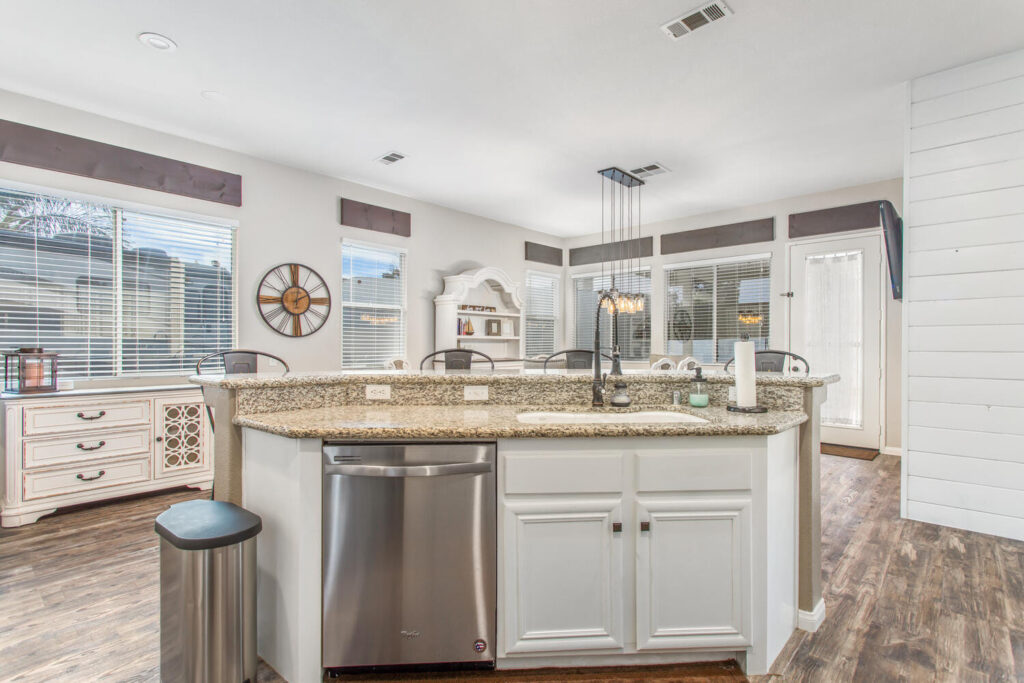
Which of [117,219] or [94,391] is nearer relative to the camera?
[94,391]

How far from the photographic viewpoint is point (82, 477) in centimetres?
332

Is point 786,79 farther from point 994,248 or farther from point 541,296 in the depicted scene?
point 541,296

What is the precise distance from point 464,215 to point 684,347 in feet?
10.9

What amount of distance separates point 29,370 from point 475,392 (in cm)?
304

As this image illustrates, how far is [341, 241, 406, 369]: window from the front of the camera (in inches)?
205

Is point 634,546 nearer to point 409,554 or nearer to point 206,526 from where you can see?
point 409,554

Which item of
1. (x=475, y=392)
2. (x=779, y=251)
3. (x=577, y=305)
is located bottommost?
(x=475, y=392)

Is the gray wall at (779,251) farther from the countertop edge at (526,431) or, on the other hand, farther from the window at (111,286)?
the window at (111,286)

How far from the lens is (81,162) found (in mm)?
3590

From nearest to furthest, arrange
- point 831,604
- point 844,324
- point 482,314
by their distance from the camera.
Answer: point 831,604, point 844,324, point 482,314

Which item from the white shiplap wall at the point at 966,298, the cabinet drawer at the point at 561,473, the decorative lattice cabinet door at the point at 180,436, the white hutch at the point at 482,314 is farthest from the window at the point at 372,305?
the white shiplap wall at the point at 966,298

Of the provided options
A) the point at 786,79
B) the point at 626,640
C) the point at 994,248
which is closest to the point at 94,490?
the point at 626,640

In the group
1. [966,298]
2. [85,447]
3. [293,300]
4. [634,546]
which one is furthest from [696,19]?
[85,447]

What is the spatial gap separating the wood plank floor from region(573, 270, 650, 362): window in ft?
12.9
